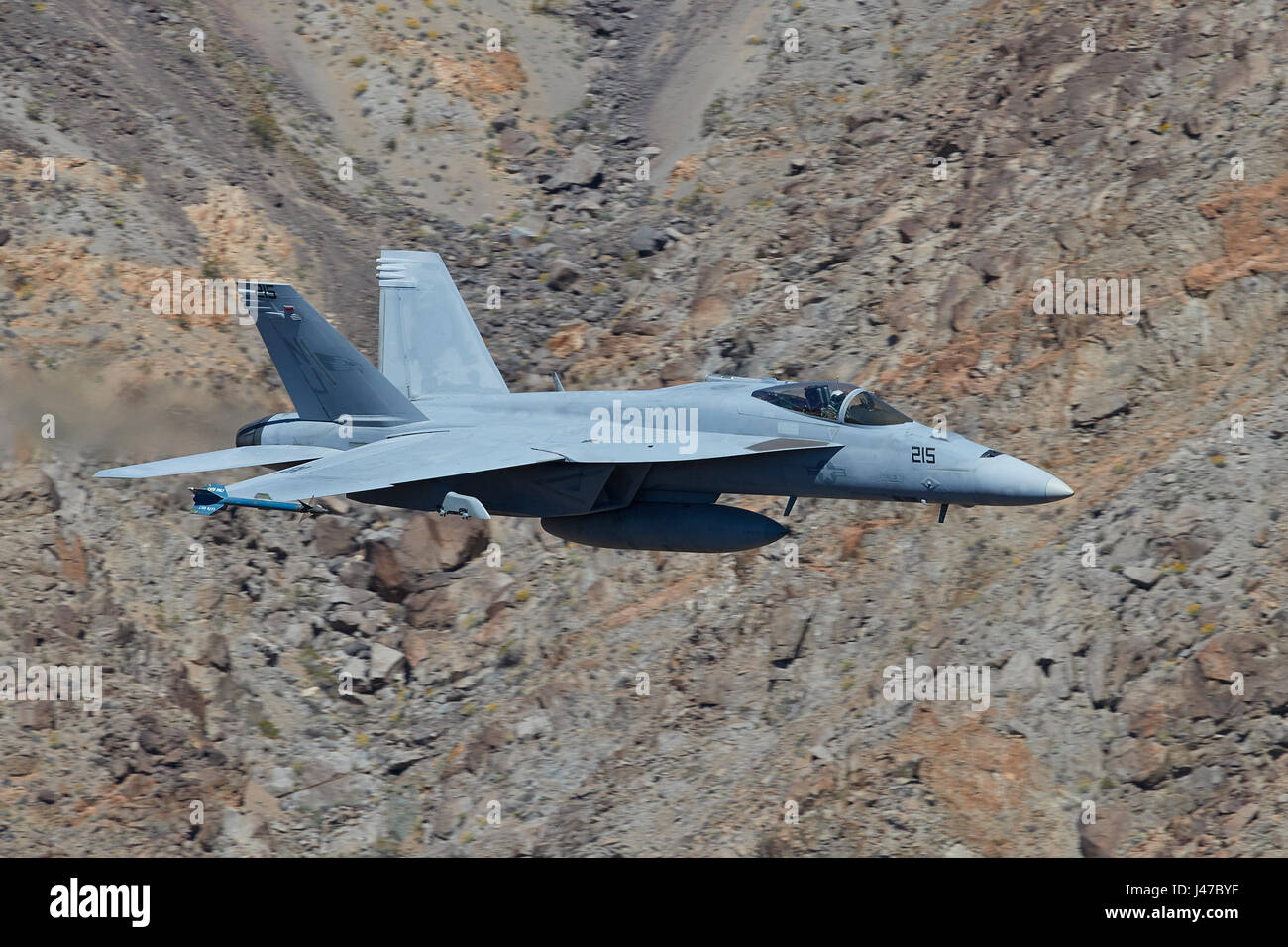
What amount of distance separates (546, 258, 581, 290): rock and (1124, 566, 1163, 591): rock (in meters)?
17.0

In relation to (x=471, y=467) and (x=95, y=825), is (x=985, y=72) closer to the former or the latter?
(x=471, y=467)

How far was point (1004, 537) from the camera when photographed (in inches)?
1104

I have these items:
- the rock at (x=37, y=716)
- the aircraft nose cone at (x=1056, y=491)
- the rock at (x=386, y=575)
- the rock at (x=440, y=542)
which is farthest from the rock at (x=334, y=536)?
the aircraft nose cone at (x=1056, y=491)

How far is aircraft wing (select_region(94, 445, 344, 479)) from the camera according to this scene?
80.0 ft

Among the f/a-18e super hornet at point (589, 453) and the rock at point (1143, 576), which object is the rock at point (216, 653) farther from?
the rock at point (1143, 576)

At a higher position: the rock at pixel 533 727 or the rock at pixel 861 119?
the rock at pixel 861 119

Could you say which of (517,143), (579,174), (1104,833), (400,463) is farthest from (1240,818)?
(517,143)

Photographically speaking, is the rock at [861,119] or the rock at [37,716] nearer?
the rock at [37,716]

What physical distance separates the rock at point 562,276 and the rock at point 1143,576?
669 inches

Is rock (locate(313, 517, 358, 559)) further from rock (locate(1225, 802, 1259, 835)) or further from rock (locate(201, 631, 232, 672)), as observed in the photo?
rock (locate(1225, 802, 1259, 835))

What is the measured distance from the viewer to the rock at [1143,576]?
2622 cm

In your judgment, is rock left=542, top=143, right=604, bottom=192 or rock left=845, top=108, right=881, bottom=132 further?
rock left=542, top=143, right=604, bottom=192

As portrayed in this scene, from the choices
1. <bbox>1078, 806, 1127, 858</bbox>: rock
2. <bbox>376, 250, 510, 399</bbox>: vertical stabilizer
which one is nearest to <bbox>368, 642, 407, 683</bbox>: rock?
<bbox>376, 250, 510, 399</bbox>: vertical stabilizer

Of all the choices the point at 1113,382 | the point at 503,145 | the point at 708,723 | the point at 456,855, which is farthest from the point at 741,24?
the point at 456,855
